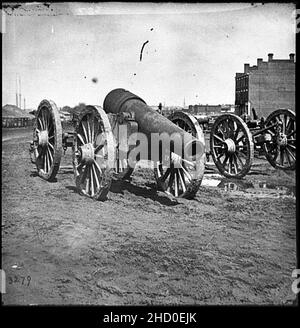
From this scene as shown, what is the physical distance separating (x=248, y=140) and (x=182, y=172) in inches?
105

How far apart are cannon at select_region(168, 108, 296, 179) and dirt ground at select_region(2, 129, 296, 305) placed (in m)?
2.99

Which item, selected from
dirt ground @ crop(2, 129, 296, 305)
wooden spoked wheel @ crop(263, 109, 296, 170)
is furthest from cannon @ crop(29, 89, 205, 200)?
wooden spoked wheel @ crop(263, 109, 296, 170)

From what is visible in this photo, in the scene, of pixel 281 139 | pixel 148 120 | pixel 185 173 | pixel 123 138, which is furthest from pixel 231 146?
pixel 123 138

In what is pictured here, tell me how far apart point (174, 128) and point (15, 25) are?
297 centimetres

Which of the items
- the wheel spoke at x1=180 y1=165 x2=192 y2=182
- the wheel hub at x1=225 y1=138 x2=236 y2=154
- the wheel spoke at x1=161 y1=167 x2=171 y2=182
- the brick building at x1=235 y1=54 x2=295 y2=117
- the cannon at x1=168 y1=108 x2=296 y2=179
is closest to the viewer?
the brick building at x1=235 y1=54 x2=295 y2=117

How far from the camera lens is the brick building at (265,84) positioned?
15.3 feet

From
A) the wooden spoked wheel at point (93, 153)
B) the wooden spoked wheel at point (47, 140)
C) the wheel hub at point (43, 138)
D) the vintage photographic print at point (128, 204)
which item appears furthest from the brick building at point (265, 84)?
the wheel hub at point (43, 138)

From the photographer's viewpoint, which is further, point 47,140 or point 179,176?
point 47,140

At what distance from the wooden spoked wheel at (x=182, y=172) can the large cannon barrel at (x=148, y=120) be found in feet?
0.81

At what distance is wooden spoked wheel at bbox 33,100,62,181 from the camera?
6.59m

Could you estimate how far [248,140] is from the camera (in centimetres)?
853

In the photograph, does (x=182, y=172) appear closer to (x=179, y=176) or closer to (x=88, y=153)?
(x=179, y=176)

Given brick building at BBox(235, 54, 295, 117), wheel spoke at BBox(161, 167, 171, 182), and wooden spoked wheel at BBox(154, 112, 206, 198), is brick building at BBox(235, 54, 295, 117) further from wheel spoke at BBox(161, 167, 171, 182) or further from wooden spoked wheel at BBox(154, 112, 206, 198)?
wheel spoke at BBox(161, 167, 171, 182)

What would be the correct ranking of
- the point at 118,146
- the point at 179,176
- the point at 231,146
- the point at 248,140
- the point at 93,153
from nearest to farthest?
1. the point at 93,153
2. the point at 179,176
3. the point at 118,146
4. the point at 248,140
5. the point at 231,146
